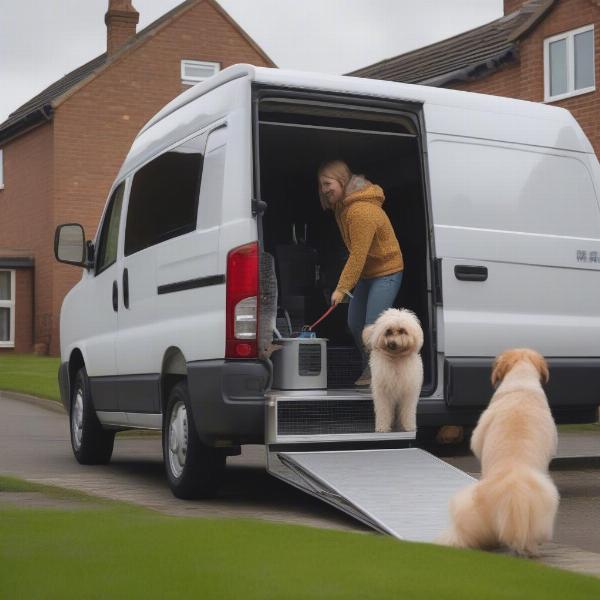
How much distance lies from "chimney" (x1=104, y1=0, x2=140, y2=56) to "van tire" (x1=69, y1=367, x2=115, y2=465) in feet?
106

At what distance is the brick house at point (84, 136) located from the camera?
134 ft

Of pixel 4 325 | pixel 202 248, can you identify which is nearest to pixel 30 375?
pixel 4 325

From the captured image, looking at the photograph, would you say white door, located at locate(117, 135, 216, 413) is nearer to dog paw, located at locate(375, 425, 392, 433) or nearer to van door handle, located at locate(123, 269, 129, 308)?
van door handle, located at locate(123, 269, 129, 308)

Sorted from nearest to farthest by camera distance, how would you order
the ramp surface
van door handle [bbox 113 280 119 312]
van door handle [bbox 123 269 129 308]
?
the ramp surface, van door handle [bbox 123 269 129 308], van door handle [bbox 113 280 119 312]

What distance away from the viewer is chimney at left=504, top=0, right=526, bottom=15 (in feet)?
114

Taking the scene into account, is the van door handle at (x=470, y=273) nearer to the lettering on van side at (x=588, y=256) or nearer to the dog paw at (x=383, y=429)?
the lettering on van side at (x=588, y=256)

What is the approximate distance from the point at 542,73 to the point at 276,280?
17909 millimetres

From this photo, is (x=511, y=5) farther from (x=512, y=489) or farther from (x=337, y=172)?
(x=512, y=489)

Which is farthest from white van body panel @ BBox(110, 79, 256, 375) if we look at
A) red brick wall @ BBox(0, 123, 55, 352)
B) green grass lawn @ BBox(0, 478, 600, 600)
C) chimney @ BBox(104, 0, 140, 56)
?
chimney @ BBox(104, 0, 140, 56)

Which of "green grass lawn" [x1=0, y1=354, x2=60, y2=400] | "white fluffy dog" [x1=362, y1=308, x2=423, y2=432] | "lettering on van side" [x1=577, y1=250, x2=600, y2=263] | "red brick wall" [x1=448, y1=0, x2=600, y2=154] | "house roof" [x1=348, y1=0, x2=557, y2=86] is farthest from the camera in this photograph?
"house roof" [x1=348, y1=0, x2=557, y2=86]

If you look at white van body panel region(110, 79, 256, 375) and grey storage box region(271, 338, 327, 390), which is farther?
grey storage box region(271, 338, 327, 390)

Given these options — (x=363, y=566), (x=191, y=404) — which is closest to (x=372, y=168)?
(x=191, y=404)

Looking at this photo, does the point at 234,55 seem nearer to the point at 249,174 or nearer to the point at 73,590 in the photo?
the point at 249,174

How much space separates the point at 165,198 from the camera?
422 inches
